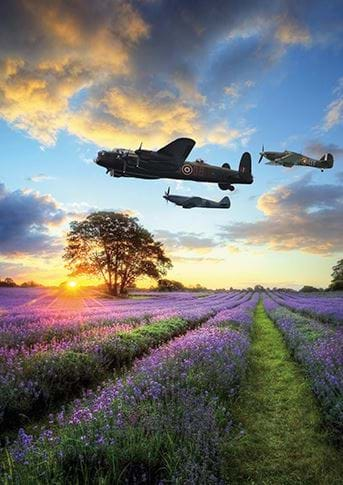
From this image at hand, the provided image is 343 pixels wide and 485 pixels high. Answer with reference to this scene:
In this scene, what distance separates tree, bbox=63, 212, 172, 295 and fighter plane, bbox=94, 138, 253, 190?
37845 mm

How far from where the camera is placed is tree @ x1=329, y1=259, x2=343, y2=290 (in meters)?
77.3

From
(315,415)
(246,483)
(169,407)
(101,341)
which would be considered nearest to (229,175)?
(101,341)

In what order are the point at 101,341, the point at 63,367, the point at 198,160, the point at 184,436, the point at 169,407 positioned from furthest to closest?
1. the point at 198,160
2. the point at 101,341
3. the point at 63,367
4. the point at 169,407
5. the point at 184,436

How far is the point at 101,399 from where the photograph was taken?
481 centimetres

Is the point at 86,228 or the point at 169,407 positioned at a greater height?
the point at 86,228

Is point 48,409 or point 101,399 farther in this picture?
point 48,409

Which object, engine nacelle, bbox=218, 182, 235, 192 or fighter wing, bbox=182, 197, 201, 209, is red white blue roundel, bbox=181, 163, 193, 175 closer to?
fighter wing, bbox=182, 197, 201, 209

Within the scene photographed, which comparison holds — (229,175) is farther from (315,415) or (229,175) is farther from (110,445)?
(110,445)

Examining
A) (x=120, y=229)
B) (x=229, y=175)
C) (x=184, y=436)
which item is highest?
(x=120, y=229)

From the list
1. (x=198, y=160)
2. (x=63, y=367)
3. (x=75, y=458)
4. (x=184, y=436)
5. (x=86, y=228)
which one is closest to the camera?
(x=75, y=458)

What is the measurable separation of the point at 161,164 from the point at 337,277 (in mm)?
86033

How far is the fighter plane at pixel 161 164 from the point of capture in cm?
862

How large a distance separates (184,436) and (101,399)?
1440 mm

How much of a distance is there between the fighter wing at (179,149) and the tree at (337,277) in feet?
252
